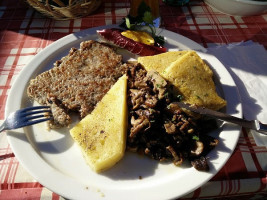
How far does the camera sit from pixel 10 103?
251 cm

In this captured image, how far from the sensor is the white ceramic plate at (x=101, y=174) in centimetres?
194

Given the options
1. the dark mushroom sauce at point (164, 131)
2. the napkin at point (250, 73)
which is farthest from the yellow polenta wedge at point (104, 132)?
the napkin at point (250, 73)

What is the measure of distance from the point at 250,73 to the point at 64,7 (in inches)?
110

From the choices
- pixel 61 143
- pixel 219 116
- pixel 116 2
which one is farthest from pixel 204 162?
pixel 116 2

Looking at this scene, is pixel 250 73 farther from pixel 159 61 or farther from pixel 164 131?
pixel 164 131

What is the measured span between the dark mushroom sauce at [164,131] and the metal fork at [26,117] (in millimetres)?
875

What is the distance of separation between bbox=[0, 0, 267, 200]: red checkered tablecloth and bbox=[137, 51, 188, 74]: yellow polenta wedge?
1023 mm

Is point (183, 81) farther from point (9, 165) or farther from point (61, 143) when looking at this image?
point (9, 165)

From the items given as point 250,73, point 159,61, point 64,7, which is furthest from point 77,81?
point 250,73

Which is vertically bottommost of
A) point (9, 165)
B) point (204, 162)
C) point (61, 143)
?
point (9, 165)

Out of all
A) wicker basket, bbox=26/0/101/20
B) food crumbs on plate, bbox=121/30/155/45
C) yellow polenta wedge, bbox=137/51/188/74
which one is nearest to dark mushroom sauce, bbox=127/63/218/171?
yellow polenta wedge, bbox=137/51/188/74

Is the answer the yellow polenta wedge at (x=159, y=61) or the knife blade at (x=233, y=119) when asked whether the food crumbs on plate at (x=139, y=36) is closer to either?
the yellow polenta wedge at (x=159, y=61)

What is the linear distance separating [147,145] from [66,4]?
2645 mm

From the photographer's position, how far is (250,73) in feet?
10.0
